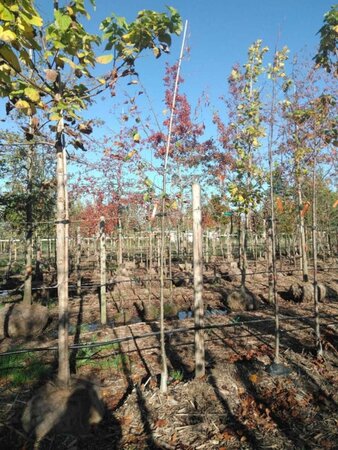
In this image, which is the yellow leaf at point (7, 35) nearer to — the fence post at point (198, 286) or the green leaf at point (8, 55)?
the green leaf at point (8, 55)

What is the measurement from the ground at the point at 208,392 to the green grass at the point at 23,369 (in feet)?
0.16

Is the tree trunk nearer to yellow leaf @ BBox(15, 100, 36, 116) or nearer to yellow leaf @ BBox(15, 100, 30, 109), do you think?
yellow leaf @ BBox(15, 100, 36, 116)

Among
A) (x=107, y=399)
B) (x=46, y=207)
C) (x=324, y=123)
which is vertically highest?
(x=324, y=123)

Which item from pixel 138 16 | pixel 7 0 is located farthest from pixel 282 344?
pixel 7 0

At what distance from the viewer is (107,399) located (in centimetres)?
396

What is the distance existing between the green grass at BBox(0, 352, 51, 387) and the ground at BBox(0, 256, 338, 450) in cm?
5

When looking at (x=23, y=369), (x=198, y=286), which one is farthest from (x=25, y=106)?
(x=23, y=369)

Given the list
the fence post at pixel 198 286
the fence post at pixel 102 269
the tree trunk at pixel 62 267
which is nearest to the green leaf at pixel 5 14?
the tree trunk at pixel 62 267

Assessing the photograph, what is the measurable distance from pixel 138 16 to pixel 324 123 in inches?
131

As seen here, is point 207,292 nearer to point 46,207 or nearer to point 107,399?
point 46,207

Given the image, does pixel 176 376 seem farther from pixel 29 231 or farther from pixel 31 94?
pixel 29 231

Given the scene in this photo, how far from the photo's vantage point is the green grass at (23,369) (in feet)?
14.7

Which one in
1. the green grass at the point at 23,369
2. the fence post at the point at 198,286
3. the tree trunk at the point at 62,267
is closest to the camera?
the tree trunk at the point at 62,267

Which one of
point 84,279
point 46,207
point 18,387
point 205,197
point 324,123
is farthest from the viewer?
point 205,197
